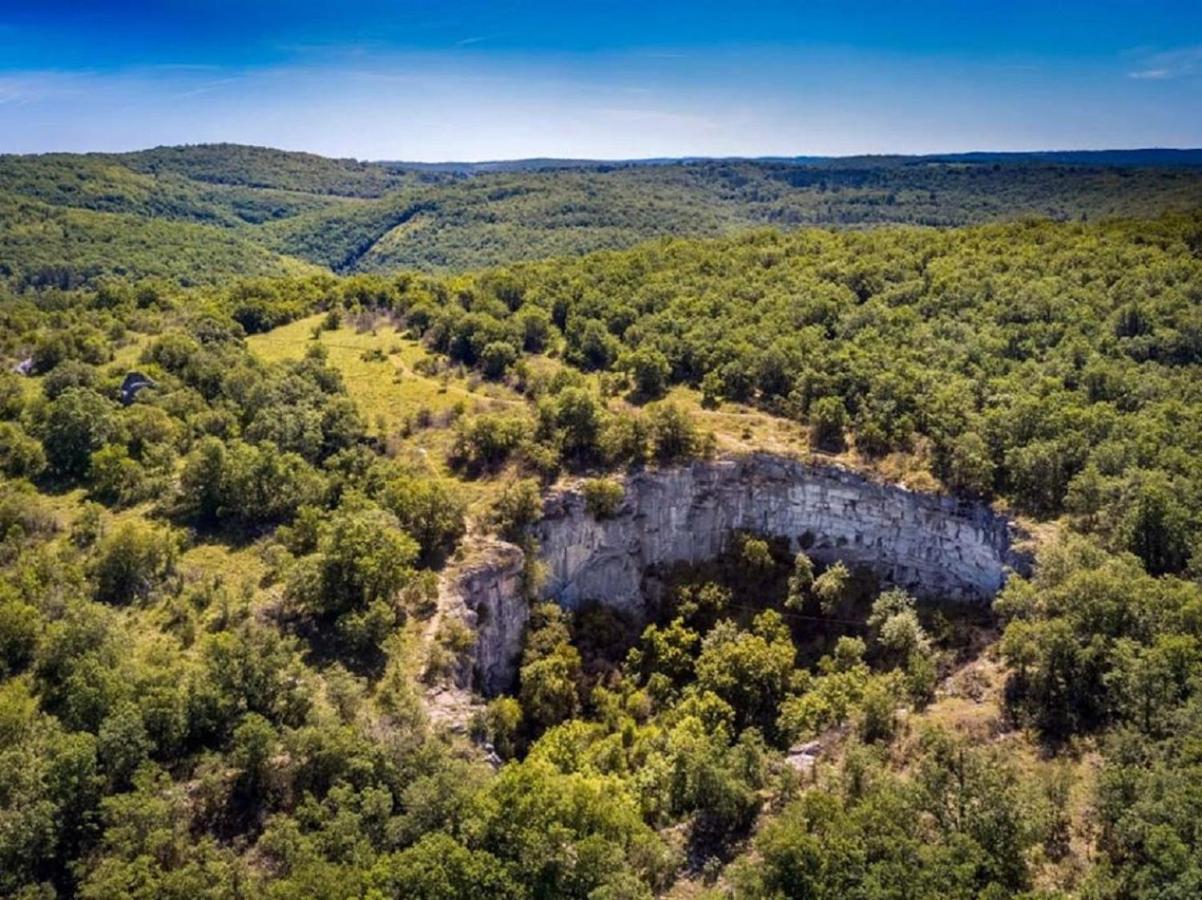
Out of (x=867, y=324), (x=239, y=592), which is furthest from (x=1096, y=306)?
(x=239, y=592)

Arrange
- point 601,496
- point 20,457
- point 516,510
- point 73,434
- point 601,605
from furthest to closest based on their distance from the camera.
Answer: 1. point 601,605
2. point 73,434
3. point 601,496
4. point 20,457
5. point 516,510

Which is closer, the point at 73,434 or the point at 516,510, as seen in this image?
the point at 516,510

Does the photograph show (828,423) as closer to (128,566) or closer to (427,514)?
(427,514)

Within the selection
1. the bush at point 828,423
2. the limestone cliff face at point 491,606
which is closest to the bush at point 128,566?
the limestone cliff face at point 491,606

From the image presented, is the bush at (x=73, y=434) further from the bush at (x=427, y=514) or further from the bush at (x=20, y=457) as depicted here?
the bush at (x=427, y=514)

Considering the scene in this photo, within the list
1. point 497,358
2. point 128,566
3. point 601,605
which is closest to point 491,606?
point 601,605

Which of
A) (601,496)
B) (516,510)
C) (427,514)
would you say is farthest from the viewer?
(601,496)

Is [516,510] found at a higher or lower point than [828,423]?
lower

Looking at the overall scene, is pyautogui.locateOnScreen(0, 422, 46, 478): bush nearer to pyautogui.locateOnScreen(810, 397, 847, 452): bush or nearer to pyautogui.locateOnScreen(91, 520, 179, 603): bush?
pyautogui.locateOnScreen(91, 520, 179, 603): bush
